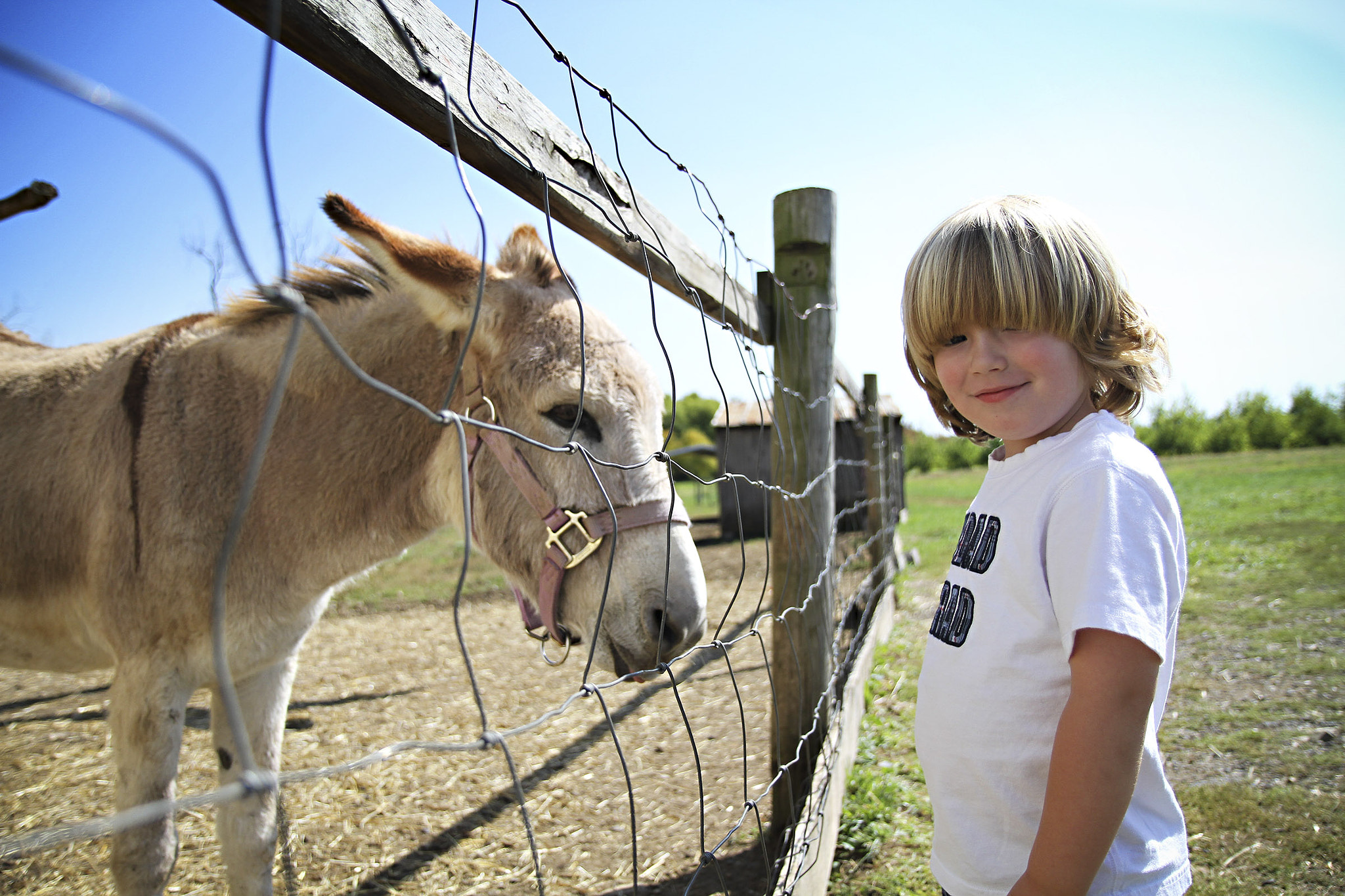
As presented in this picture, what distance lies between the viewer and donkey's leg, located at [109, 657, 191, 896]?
71.2 inches

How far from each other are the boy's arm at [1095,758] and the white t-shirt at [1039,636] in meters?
0.04

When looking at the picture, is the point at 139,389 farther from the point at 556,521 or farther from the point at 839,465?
the point at 839,465

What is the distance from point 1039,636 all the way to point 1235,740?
3433 millimetres

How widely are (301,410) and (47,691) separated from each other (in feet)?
16.0

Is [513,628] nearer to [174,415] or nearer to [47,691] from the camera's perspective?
[47,691]

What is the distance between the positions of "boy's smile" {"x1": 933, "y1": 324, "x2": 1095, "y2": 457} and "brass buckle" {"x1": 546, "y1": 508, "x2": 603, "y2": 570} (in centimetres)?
96

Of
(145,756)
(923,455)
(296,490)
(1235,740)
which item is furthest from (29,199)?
(923,455)

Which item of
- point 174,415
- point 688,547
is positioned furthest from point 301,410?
point 688,547

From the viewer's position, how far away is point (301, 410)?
2.13m

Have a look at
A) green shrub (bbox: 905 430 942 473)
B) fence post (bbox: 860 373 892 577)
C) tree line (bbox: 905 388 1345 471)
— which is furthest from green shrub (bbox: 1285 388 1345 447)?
fence post (bbox: 860 373 892 577)

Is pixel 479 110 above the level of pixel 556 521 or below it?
above

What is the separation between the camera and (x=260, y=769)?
230 centimetres

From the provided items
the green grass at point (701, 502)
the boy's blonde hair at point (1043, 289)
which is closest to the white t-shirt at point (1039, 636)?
the boy's blonde hair at point (1043, 289)

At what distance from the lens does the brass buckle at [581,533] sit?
173cm
